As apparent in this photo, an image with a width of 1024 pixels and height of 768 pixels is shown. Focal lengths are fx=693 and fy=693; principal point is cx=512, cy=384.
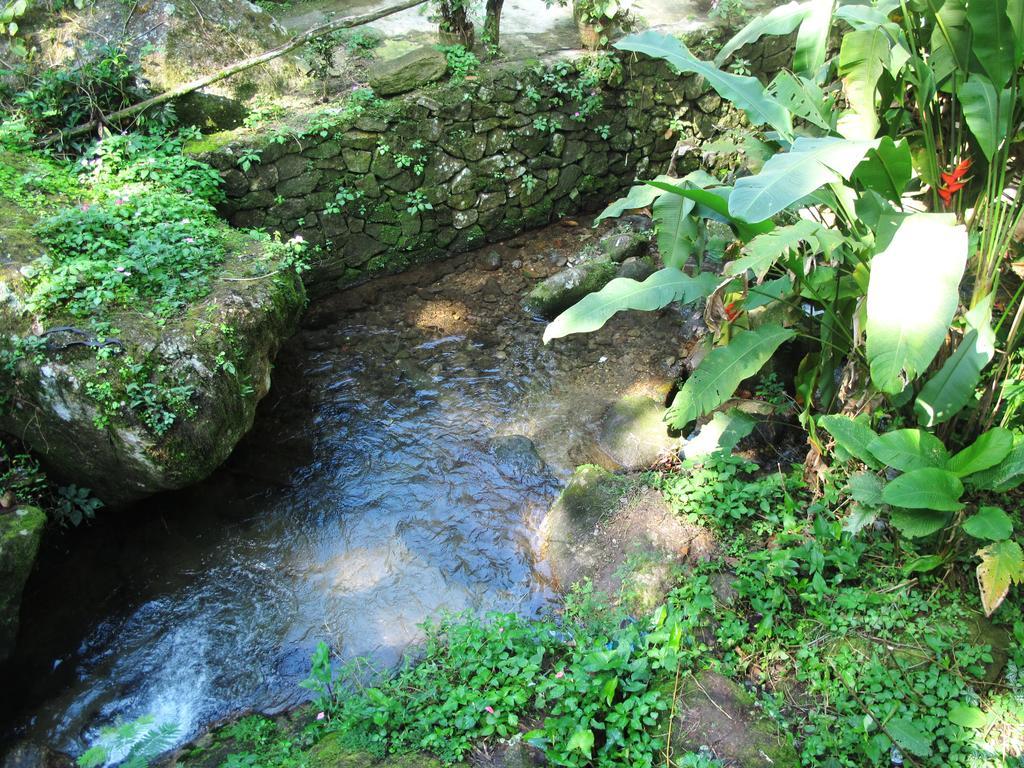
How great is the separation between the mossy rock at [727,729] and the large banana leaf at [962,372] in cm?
155

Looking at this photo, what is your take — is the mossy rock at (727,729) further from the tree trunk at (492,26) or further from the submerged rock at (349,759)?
the tree trunk at (492,26)

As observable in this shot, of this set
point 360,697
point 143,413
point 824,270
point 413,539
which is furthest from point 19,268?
point 824,270

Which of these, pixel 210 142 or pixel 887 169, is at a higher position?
pixel 210 142

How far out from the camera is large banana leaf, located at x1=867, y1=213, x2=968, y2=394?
261 cm

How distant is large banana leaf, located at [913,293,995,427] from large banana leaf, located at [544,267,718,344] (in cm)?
110

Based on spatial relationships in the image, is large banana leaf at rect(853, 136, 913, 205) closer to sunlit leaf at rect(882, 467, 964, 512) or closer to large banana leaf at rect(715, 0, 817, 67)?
large banana leaf at rect(715, 0, 817, 67)

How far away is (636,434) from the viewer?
481 centimetres

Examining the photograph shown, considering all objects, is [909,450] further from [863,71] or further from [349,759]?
[349,759]

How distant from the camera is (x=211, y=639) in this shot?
3840mm

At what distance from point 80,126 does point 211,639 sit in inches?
165

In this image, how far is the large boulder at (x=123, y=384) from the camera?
152 inches

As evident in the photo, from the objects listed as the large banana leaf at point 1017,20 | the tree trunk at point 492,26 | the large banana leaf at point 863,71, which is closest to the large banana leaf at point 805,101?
the large banana leaf at point 863,71

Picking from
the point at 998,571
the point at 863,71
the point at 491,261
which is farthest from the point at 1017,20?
→ the point at 491,261

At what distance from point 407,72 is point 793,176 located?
4748 millimetres
